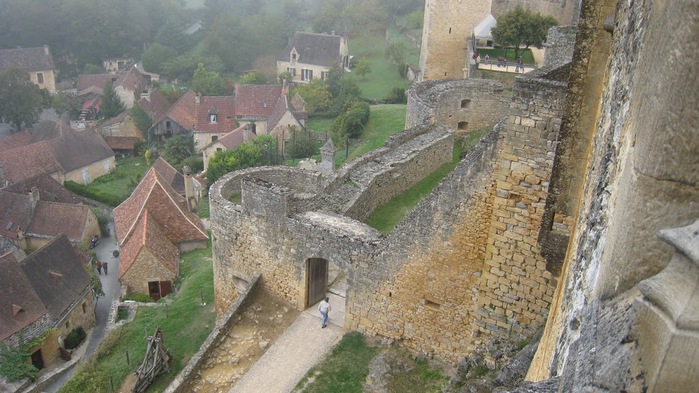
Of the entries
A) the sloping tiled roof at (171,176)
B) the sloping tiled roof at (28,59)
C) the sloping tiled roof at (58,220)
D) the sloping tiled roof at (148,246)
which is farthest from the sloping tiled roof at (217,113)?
the sloping tiled roof at (28,59)

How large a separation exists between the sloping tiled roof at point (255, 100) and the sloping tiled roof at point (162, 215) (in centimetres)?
2069

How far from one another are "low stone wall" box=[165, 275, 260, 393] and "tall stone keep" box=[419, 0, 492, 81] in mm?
22307

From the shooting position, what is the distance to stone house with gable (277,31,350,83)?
6506 centimetres

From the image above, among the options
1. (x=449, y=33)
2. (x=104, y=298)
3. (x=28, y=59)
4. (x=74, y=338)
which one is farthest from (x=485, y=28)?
(x=28, y=59)

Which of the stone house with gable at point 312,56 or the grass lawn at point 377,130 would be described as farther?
the stone house with gable at point 312,56

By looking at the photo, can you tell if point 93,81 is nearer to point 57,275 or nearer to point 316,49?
point 316,49

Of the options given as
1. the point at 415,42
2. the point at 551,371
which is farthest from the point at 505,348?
the point at 415,42

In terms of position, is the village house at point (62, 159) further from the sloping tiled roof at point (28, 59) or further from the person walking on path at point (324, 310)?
the person walking on path at point (324, 310)

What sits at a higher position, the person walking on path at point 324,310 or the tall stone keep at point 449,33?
the tall stone keep at point 449,33

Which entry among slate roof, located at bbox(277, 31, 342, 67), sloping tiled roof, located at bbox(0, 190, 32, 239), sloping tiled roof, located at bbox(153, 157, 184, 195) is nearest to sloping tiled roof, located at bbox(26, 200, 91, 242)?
sloping tiled roof, located at bbox(0, 190, 32, 239)

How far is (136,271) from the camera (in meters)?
25.1

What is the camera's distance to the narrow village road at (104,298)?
21.1 metres

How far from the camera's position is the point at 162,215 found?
2970cm

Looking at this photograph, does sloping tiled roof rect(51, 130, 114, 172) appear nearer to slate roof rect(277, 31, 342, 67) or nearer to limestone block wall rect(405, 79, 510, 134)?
slate roof rect(277, 31, 342, 67)
